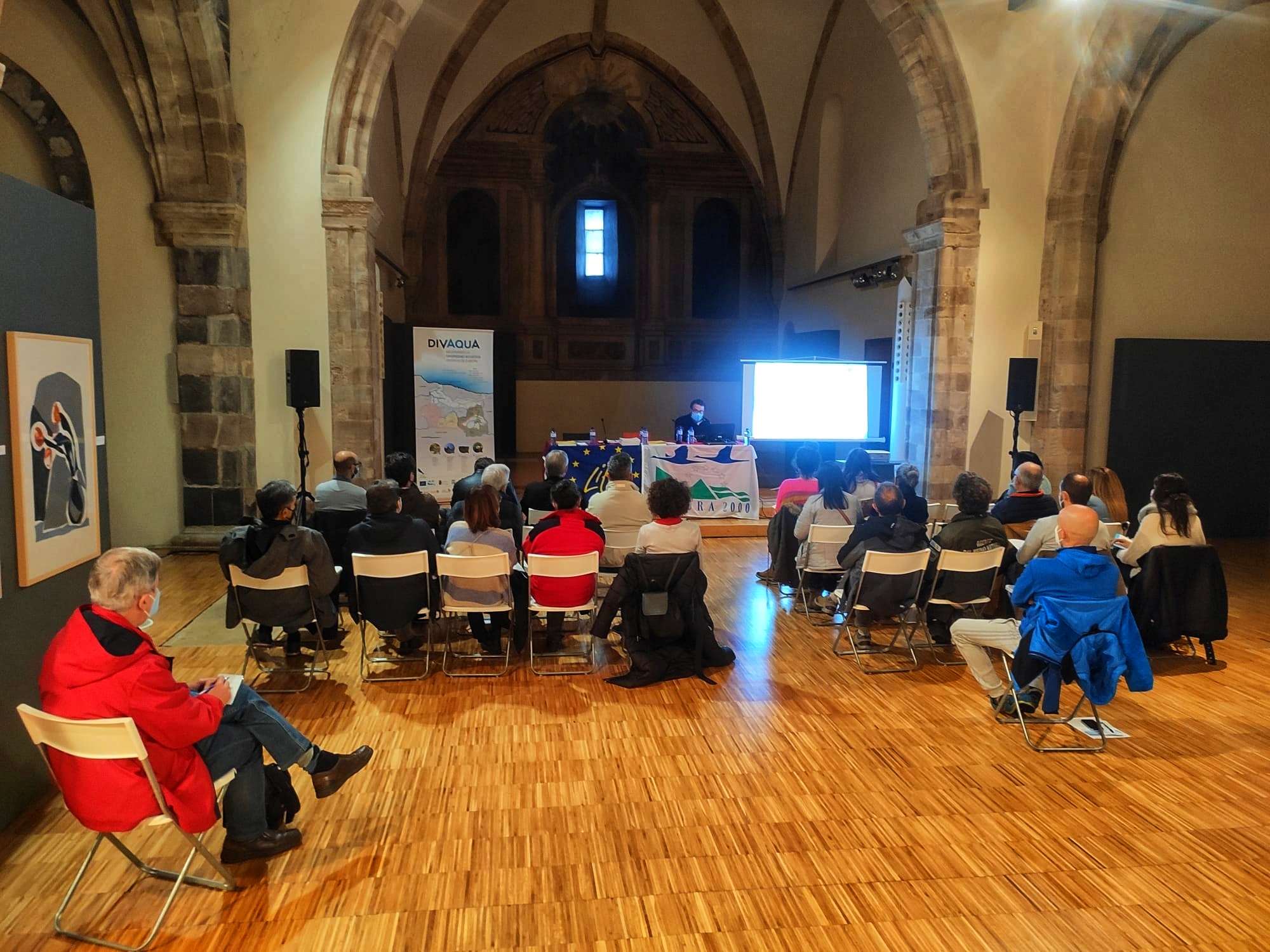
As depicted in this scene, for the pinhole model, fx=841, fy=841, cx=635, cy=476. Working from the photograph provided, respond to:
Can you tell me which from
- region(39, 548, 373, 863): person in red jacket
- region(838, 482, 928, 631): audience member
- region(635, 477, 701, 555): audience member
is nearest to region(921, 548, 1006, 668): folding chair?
region(838, 482, 928, 631): audience member

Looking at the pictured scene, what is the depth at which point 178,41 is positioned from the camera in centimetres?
702

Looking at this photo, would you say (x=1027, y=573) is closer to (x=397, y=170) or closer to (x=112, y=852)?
(x=112, y=852)

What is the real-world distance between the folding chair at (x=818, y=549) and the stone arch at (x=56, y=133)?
6.81 meters

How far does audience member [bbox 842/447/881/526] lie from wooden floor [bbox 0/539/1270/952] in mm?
1649

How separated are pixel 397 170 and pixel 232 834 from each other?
39.7ft

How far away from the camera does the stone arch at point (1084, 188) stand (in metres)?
8.14

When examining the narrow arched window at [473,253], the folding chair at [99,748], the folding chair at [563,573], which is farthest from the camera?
the narrow arched window at [473,253]

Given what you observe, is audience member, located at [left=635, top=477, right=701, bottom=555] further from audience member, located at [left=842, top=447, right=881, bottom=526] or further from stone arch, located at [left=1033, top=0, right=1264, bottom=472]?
stone arch, located at [left=1033, top=0, right=1264, bottom=472]

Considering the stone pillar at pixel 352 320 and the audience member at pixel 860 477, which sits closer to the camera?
the audience member at pixel 860 477

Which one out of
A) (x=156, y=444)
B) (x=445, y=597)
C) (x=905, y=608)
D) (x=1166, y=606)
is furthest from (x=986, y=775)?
(x=156, y=444)

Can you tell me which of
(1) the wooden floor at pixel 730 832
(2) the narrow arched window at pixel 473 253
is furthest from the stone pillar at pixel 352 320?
(2) the narrow arched window at pixel 473 253

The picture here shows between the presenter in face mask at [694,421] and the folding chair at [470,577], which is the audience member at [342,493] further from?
the presenter in face mask at [694,421]

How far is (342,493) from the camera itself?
5477 mm

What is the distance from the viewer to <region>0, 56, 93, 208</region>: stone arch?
7.28m
